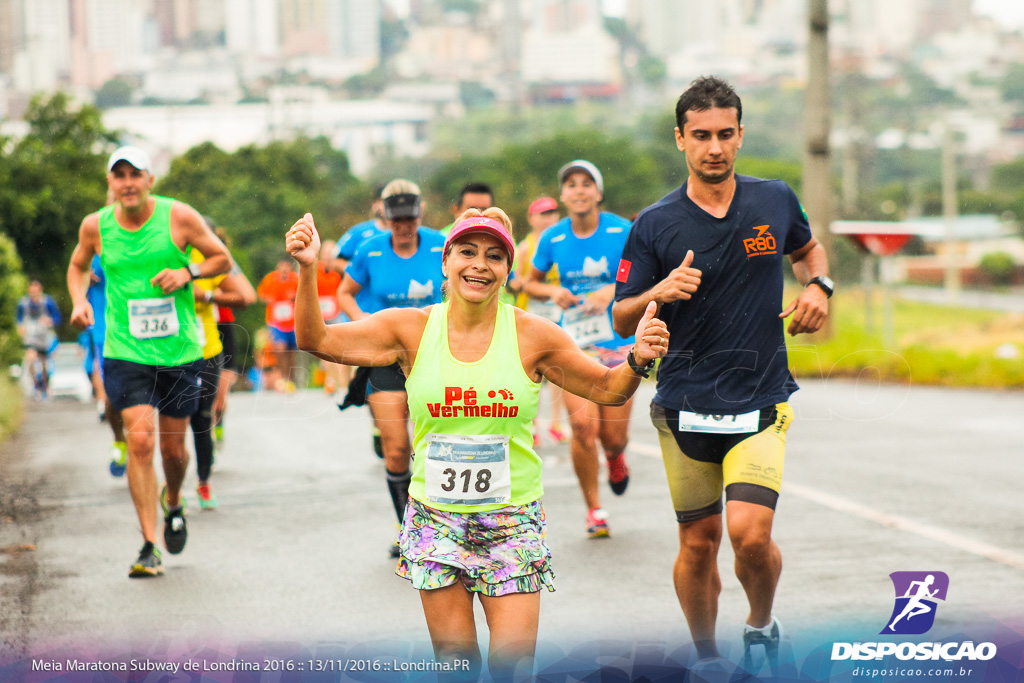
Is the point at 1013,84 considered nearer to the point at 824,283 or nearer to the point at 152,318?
the point at 152,318

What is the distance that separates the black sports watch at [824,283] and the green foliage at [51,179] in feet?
21.2

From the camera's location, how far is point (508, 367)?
3.79 meters

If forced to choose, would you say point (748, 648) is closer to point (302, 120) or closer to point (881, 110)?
point (302, 120)

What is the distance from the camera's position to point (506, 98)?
77812 mm

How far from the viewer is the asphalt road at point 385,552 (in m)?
5.52

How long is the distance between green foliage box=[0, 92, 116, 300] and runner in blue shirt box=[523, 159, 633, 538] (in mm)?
3672

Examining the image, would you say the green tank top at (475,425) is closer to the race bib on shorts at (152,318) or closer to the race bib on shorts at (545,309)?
the race bib on shorts at (152,318)

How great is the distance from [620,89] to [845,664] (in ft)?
391

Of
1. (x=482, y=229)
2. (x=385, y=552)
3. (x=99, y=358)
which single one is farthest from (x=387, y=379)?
(x=99, y=358)

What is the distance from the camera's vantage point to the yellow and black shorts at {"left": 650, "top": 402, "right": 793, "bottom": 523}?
446 cm

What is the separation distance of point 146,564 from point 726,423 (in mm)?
3528

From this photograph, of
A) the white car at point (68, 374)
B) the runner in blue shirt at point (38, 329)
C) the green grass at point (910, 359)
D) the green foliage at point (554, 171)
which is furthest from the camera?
the white car at point (68, 374)

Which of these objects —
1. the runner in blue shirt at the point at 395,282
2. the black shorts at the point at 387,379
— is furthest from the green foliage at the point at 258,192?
the black shorts at the point at 387,379

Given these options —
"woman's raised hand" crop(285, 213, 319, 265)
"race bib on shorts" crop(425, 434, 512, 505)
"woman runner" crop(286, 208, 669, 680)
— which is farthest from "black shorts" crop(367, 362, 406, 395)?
"woman's raised hand" crop(285, 213, 319, 265)
